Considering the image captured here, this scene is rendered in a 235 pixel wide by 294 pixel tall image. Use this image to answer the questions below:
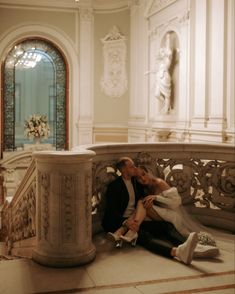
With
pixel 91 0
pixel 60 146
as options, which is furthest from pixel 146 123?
pixel 91 0

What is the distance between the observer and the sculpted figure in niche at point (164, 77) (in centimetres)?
977

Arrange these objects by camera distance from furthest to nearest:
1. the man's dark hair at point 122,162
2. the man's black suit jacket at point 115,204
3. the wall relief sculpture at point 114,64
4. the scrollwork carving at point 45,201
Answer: the wall relief sculpture at point 114,64 → the man's dark hair at point 122,162 → the man's black suit jacket at point 115,204 → the scrollwork carving at point 45,201

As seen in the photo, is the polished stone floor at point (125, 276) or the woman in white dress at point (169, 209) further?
the woman in white dress at point (169, 209)

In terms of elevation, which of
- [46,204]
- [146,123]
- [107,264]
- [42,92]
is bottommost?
[107,264]

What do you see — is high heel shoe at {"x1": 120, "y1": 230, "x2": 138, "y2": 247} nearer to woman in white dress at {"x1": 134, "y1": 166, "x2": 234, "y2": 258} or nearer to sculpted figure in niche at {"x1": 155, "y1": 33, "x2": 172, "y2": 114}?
woman in white dress at {"x1": 134, "y1": 166, "x2": 234, "y2": 258}

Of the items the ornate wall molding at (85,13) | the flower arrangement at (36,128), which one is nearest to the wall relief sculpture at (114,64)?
the ornate wall molding at (85,13)

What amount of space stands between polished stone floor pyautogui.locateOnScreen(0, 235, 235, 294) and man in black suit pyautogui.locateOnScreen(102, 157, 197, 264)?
0.10m

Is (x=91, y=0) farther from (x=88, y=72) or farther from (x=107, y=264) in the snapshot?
(x=107, y=264)

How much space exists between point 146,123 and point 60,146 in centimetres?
295

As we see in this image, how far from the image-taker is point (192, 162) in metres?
5.16

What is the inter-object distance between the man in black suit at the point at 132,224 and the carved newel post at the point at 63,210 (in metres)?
0.56

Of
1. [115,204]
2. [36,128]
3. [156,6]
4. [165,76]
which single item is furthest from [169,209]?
[36,128]

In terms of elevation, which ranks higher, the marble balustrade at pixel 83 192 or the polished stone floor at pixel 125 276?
the marble balustrade at pixel 83 192

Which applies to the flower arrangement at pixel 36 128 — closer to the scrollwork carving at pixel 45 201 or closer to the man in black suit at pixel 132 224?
the man in black suit at pixel 132 224
